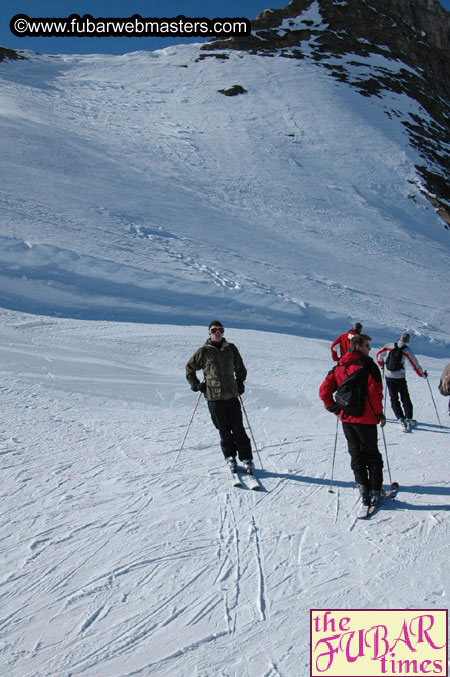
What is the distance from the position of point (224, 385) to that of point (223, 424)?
499mm

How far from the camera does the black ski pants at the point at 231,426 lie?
17.5 feet

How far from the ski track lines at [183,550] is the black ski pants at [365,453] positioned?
0.33 meters

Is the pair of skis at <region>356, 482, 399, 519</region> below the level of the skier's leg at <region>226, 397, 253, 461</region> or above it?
below

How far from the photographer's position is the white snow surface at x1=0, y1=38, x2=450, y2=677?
3.24 meters

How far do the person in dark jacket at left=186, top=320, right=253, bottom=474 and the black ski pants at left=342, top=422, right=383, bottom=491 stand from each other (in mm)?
1240

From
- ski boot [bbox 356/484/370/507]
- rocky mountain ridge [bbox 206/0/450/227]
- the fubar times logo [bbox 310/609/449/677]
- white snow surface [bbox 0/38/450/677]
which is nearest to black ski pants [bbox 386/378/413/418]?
white snow surface [bbox 0/38/450/677]

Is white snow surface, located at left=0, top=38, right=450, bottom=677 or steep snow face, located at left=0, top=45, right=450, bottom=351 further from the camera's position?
steep snow face, located at left=0, top=45, right=450, bottom=351

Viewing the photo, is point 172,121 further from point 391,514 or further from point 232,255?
point 391,514

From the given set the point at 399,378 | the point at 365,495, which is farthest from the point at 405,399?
the point at 365,495

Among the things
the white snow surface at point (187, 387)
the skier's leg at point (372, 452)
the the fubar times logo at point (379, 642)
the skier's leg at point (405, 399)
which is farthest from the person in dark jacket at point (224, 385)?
the skier's leg at point (405, 399)

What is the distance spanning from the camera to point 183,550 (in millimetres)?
3873

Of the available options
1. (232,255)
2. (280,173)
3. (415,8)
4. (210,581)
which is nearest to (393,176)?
(280,173)

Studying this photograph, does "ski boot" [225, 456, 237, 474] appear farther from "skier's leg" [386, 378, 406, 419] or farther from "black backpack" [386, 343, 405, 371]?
"black backpack" [386, 343, 405, 371]

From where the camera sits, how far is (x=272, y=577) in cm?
355
